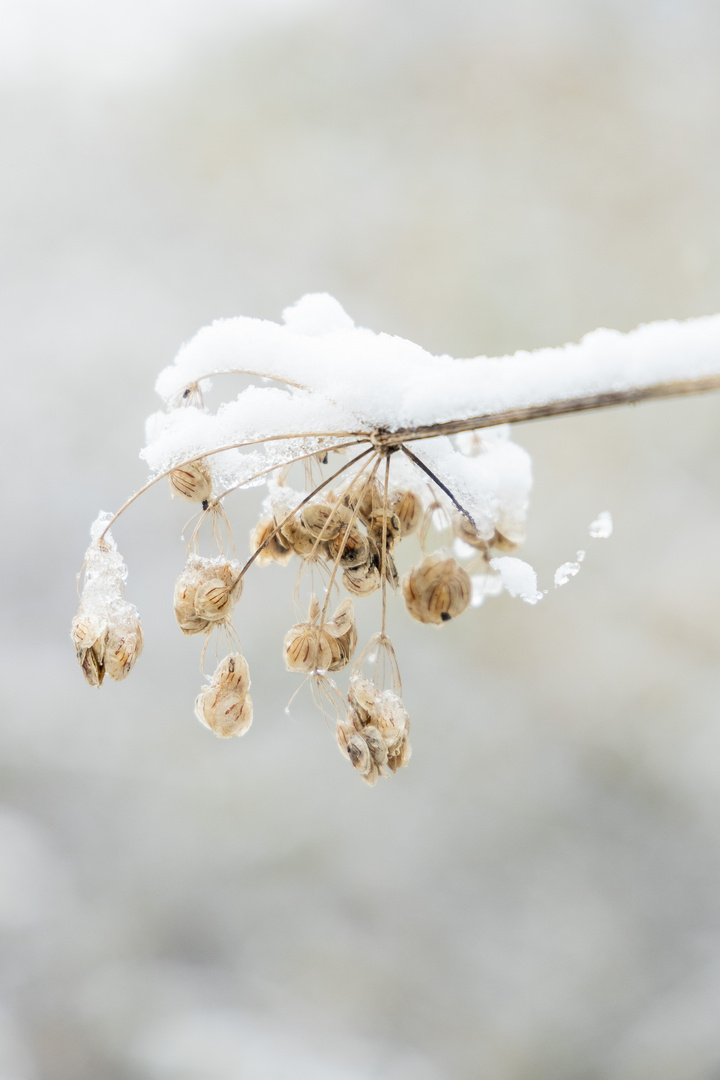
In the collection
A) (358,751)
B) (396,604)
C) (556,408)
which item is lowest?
(358,751)

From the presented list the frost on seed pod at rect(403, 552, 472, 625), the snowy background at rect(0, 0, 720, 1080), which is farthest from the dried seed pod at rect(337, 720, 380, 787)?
the snowy background at rect(0, 0, 720, 1080)

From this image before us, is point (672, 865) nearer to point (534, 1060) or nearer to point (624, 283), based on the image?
point (534, 1060)

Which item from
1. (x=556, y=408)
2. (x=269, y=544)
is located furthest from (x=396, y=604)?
(x=556, y=408)

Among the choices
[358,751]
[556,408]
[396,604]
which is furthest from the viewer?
[396,604]

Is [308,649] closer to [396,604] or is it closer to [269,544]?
[269,544]

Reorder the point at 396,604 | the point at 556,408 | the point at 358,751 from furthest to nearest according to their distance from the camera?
the point at 396,604, the point at 358,751, the point at 556,408

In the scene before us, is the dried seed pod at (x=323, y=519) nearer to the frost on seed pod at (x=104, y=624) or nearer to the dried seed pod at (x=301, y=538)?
the dried seed pod at (x=301, y=538)

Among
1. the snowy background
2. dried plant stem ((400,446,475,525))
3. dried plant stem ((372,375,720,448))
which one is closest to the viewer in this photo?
dried plant stem ((372,375,720,448))

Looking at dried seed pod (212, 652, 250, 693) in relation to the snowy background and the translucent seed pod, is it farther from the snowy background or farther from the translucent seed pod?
the snowy background
